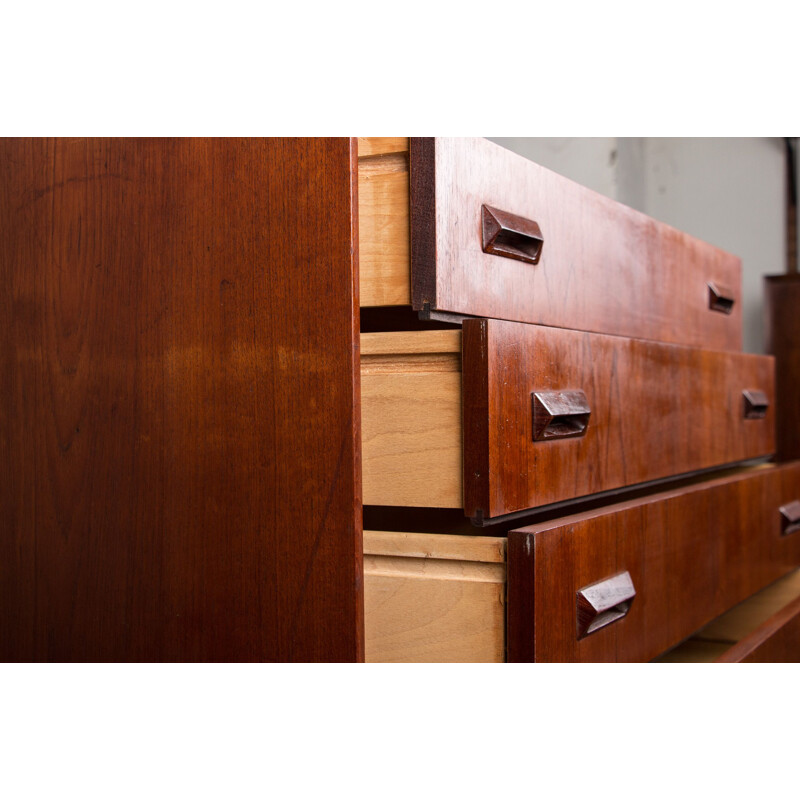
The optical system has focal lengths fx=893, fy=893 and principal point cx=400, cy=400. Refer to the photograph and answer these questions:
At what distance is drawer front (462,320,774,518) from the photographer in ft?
1.92

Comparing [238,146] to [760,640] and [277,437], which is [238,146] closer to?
[277,437]

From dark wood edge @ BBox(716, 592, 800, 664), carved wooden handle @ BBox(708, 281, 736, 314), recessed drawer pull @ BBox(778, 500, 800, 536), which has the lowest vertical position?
dark wood edge @ BBox(716, 592, 800, 664)

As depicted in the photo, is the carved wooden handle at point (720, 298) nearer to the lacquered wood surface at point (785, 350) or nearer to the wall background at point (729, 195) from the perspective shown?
the lacquered wood surface at point (785, 350)

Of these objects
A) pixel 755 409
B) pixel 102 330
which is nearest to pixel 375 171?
pixel 102 330

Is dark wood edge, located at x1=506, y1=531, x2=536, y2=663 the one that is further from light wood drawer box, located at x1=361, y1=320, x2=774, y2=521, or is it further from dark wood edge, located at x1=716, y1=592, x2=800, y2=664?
dark wood edge, located at x1=716, y1=592, x2=800, y2=664

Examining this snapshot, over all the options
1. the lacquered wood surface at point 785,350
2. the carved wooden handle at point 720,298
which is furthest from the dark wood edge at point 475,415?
the lacquered wood surface at point 785,350

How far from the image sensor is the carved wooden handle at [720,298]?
109 cm

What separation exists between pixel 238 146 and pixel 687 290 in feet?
2.06

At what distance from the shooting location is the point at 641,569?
0.74 meters

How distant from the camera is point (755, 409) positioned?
1.12 meters

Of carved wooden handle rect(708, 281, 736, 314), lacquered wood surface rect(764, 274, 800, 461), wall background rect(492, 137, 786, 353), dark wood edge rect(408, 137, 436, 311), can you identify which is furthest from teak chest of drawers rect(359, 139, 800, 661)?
wall background rect(492, 137, 786, 353)

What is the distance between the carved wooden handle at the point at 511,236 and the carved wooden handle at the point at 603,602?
10.0 inches

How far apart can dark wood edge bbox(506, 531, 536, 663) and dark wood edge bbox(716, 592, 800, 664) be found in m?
0.26

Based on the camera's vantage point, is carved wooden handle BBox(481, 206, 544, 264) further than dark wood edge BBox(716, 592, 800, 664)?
No
